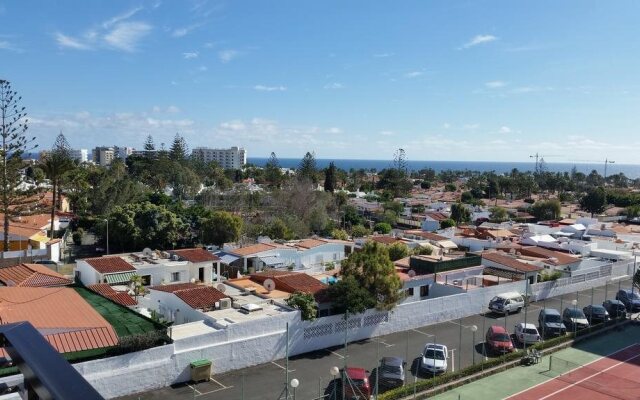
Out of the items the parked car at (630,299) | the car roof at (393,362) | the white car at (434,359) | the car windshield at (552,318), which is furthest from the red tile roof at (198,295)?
the parked car at (630,299)

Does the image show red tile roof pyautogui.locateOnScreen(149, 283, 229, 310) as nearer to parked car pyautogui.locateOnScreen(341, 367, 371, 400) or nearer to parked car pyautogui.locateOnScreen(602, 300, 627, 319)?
parked car pyautogui.locateOnScreen(341, 367, 371, 400)

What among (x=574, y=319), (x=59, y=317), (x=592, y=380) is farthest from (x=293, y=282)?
(x=574, y=319)

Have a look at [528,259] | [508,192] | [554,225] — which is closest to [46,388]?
[528,259]

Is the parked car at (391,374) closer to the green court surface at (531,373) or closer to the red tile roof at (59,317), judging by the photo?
the green court surface at (531,373)

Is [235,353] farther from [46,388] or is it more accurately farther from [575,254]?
[575,254]

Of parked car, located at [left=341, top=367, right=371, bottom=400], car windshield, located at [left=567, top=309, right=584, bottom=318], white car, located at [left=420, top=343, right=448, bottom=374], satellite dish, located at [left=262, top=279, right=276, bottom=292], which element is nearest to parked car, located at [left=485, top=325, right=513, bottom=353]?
white car, located at [left=420, top=343, right=448, bottom=374]

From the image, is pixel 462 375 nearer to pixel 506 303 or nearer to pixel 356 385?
pixel 356 385
